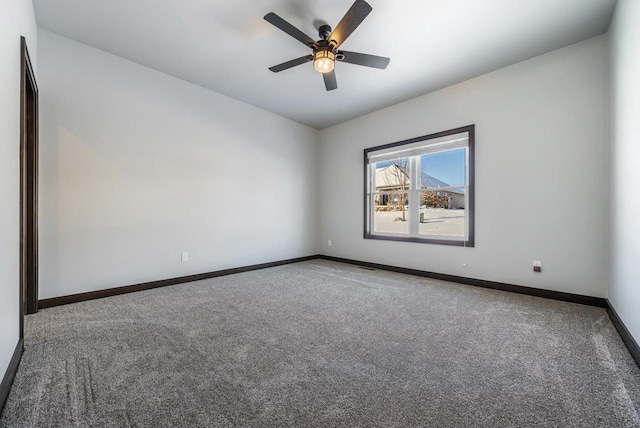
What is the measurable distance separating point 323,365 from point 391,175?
3.70m

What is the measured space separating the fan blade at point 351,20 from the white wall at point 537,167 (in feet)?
7.18

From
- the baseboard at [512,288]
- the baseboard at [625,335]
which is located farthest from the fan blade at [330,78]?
the baseboard at [625,335]

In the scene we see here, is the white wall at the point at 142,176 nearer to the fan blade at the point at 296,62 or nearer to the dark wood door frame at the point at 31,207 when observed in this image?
the dark wood door frame at the point at 31,207

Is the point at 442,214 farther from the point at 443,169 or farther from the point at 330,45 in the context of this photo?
the point at 330,45

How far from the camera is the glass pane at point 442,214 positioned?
12.8 ft

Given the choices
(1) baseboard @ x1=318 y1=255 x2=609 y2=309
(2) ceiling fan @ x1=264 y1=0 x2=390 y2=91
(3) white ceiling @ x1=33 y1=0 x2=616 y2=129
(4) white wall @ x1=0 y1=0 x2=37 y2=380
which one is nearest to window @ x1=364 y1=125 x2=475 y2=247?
(1) baseboard @ x1=318 y1=255 x2=609 y2=309

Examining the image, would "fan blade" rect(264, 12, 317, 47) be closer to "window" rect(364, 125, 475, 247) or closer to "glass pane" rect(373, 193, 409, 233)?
"window" rect(364, 125, 475, 247)

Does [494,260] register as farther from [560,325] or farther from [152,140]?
[152,140]

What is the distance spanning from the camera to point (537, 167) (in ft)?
10.4

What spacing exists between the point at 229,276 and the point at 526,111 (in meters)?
4.46

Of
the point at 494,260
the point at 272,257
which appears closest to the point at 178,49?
the point at 272,257

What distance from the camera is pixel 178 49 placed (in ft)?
10.1

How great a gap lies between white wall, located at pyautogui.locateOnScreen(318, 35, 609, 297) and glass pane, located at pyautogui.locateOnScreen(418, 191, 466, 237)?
249 millimetres

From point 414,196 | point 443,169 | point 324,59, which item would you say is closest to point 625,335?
point 443,169
